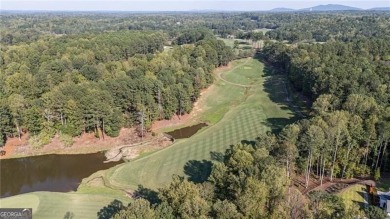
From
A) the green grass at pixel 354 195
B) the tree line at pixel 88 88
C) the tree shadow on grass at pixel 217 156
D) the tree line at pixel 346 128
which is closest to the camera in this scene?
the green grass at pixel 354 195

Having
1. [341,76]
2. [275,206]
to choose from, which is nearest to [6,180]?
[275,206]

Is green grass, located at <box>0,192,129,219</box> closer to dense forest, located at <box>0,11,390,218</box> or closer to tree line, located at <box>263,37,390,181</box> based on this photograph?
dense forest, located at <box>0,11,390,218</box>

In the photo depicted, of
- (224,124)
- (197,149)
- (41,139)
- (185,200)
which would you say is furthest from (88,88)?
(185,200)

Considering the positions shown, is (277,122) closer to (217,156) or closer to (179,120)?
(217,156)

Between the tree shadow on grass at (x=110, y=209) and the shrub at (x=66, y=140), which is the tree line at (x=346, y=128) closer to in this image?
the tree shadow on grass at (x=110, y=209)

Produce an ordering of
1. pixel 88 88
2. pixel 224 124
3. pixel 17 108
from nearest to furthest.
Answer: pixel 17 108 → pixel 88 88 → pixel 224 124

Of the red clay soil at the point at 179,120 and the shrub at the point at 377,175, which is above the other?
the shrub at the point at 377,175

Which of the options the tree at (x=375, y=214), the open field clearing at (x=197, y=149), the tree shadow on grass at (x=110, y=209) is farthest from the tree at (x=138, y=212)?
the tree at (x=375, y=214)

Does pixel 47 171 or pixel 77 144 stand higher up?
pixel 77 144
